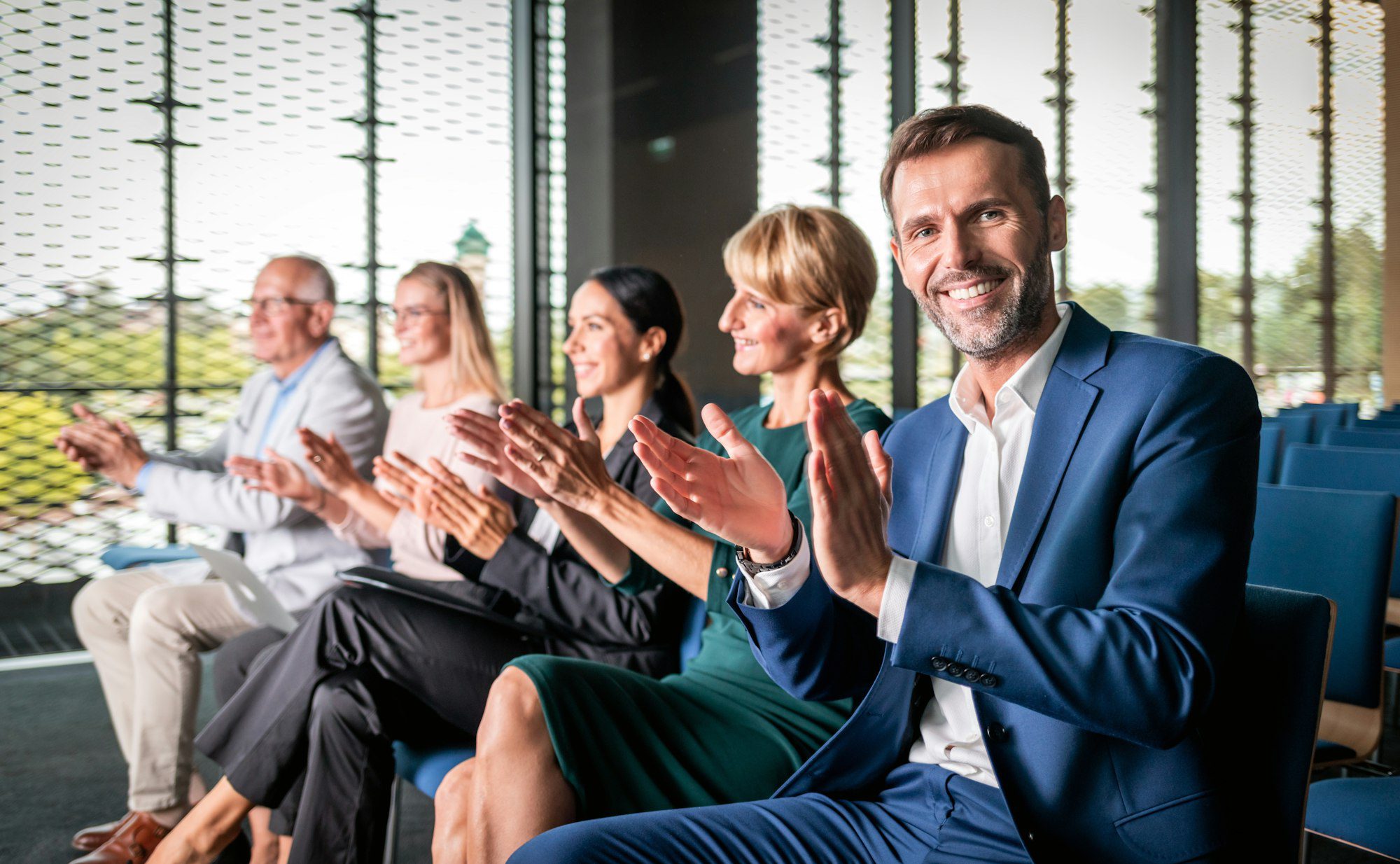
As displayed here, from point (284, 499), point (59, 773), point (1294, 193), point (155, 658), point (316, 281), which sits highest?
point (1294, 193)

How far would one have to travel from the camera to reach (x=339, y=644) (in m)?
1.98

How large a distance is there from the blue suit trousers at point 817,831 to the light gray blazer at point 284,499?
72.0 inches

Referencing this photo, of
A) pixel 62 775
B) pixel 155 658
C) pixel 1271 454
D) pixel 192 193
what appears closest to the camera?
pixel 155 658

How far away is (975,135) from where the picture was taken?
1.28 metres

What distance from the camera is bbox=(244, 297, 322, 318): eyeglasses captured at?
3.26 meters

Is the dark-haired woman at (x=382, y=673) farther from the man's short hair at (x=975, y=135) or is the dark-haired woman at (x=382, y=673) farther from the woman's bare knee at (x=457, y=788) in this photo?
the man's short hair at (x=975, y=135)

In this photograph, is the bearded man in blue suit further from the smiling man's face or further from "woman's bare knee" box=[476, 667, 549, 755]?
"woman's bare knee" box=[476, 667, 549, 755]

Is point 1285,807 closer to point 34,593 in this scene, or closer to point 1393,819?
point 1393,819

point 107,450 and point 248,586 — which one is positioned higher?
point 107,450

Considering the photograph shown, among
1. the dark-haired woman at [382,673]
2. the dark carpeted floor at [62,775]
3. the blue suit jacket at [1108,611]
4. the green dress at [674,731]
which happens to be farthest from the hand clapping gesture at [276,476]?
the blue suit jacket at [1108,611]

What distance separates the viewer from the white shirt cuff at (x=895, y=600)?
1023mm

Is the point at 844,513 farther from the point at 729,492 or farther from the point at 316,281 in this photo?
the point at 316,281

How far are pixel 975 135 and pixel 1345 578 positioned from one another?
114 cm

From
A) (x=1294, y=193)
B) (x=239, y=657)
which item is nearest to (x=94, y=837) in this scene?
(x=239, y=657)
